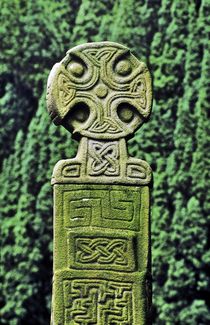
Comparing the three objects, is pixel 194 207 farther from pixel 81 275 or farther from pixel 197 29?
pixel 81 275

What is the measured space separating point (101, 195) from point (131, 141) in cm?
697

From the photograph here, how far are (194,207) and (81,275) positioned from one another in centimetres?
670

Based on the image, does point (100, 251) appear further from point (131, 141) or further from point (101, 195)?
point (131, 141)

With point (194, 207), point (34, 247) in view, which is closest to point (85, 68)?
point (194, 207)

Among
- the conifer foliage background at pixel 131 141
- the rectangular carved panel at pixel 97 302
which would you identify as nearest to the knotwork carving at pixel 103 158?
the rectangular carved panel at pixel 97 302

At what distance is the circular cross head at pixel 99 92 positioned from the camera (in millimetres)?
7227

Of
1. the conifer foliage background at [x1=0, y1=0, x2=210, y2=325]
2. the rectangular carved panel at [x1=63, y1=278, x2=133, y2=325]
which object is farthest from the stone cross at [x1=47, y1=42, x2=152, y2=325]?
the conifer foliage background at [x1=0, y1=0, x2=210, y2=325]

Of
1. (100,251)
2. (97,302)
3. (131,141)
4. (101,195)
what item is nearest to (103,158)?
(101,195)

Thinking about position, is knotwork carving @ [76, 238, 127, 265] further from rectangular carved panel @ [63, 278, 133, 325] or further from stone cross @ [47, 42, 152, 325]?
rectangular carved panel @ [63, 278, 133, 325]

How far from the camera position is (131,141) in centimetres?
1417

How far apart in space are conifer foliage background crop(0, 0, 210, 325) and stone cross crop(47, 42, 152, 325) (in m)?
6.54

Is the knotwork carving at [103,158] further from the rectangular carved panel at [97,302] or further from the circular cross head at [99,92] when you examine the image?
the rectangular carved panel at [97,302]

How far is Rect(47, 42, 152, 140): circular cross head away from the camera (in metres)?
7.23

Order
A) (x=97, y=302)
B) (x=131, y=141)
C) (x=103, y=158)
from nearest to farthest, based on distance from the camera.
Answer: (x=97, y=302)
(x=103, y=158)
(x=131, y=141)
